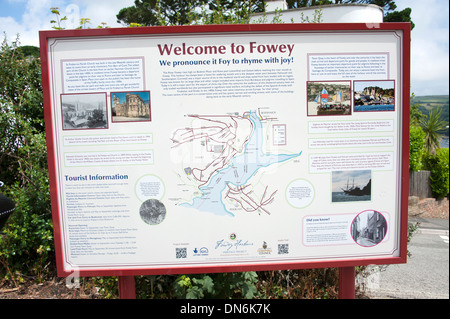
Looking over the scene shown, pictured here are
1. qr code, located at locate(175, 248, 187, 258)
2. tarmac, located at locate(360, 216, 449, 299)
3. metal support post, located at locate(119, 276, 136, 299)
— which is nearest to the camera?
qr code, located at locate(175, 248, 187, 258)

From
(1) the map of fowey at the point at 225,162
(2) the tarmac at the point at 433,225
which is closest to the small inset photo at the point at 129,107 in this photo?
(1) the map of fowey at the point at 225,162

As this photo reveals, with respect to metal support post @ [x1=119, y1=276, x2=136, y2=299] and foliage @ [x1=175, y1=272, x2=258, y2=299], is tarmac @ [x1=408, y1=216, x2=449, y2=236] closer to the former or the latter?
foliage @ [x1=175, y1=272, x2=258, y2=299]

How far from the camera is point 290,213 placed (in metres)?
2.27

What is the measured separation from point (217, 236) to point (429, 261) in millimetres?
4910

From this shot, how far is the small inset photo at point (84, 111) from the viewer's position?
2.14m

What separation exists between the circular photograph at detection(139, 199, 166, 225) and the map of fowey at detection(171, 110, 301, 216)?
0.46ft

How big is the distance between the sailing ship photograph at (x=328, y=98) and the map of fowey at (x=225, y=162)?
1.04 ft

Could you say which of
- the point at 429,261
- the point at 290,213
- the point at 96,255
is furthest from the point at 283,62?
the point at 429,261

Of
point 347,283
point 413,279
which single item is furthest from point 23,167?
point 413,279

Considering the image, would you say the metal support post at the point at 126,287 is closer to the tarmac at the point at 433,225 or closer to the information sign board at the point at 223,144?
the information sign board at the point at 223,144

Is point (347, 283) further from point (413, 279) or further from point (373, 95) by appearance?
point (413, 279)

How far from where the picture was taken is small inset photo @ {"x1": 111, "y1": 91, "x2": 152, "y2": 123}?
2129 mm

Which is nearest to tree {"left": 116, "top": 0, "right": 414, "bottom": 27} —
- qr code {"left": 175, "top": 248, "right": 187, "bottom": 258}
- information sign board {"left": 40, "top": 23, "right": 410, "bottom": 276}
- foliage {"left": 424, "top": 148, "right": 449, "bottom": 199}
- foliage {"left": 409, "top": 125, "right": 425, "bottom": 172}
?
information sign board {"left": 40, "top": 23, "right": 410, "bottom": 276}

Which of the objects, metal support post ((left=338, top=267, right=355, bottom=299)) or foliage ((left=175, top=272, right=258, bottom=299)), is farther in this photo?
foliage ((left=175, top=272, right=258, bottom=299))
